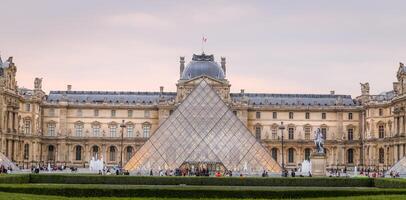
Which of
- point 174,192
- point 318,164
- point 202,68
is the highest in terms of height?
point 202,68

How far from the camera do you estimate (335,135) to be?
88.9 metres

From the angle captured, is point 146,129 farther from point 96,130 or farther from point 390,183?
point 390,183

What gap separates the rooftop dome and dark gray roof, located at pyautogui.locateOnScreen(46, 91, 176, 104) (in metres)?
3.63

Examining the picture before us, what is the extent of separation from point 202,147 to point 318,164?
8710 mm

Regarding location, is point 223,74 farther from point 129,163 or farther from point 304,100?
point 129,163

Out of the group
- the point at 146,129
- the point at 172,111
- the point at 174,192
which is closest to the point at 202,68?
the point at 172,111

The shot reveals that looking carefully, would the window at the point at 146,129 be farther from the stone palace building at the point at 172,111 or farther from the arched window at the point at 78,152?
the arched window at the point at 78,152

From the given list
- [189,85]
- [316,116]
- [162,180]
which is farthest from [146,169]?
[316,116]

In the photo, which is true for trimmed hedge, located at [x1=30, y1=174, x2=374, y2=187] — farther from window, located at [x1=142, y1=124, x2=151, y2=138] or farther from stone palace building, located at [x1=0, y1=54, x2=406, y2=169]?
window, located at [x1=142, y1=124, x2=151, y2=138]

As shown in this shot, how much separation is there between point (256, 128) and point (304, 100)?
6886 millimetres

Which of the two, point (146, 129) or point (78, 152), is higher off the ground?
point (146, 129)

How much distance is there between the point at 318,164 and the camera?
156 ft

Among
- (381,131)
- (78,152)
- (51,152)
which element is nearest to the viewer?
(381,131)

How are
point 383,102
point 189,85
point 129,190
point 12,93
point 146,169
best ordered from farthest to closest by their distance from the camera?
point 189,85 → point 383,102 → point 12,93 → point 146,169 → point 129,190
